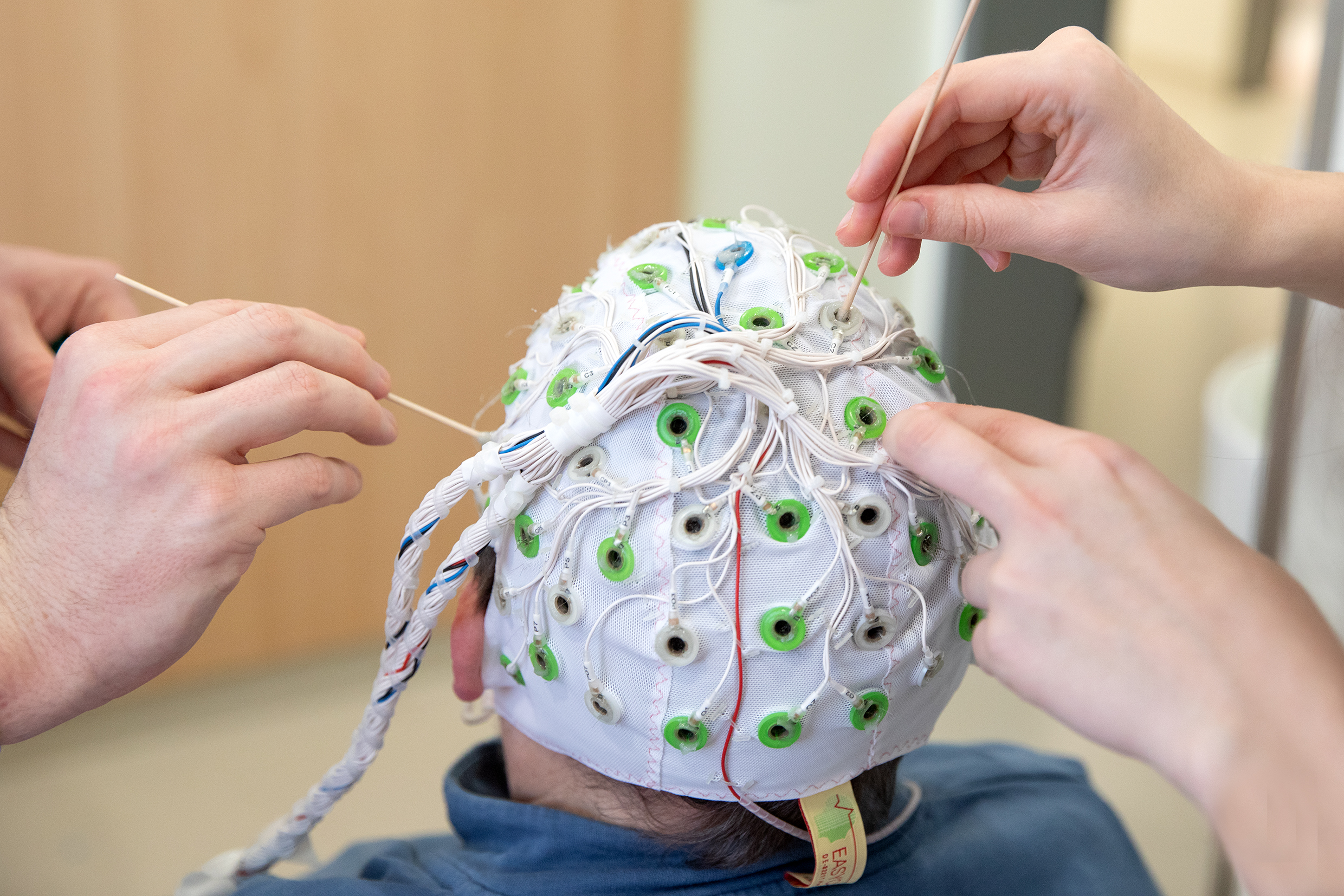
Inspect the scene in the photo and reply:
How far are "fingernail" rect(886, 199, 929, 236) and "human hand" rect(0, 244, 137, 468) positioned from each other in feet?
2.91

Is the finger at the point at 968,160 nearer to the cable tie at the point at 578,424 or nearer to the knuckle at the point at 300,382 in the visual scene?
the cable tie at the point at 578,424

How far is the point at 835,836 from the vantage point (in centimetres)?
88

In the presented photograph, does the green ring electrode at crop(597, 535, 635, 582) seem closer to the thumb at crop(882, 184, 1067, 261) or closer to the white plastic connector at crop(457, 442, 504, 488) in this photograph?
the white plastic connector at crop(457, 442, 504, 488)

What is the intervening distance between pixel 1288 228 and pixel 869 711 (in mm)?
622

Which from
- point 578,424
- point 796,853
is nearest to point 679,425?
point 578,424

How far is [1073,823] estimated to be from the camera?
115 centimetres

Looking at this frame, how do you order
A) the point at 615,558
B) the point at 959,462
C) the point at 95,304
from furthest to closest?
the point at 95,304
the point at 615,558
the point at 959,462

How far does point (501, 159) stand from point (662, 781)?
1.76 metres

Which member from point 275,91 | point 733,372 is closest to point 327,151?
point 275,91

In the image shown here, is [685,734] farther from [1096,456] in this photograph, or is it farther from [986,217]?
[986,217]

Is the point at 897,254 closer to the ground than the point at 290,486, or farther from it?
farther from it

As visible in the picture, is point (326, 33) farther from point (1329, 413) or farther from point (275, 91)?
point (1329, 413)

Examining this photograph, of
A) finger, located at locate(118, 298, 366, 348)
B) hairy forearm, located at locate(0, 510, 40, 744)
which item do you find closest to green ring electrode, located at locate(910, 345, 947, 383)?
finger, located at locate(118, 298, 366, 348)

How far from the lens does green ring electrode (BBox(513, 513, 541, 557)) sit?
0.83 m
